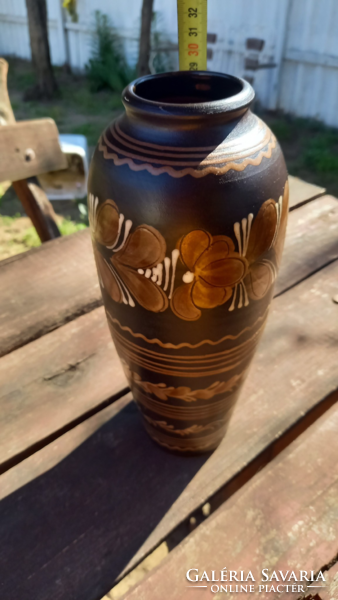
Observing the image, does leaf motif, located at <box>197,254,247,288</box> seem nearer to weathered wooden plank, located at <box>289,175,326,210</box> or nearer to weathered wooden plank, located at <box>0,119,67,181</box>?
weathered wooden plank, located at <box>289,175,326,210</box>

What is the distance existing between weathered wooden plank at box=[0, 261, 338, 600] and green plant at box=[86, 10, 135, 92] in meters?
3.64

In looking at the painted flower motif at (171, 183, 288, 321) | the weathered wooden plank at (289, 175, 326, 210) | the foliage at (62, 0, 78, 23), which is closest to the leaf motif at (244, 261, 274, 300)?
the painted flower motif at (171, 183, 288, 321)

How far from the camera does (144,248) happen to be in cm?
52

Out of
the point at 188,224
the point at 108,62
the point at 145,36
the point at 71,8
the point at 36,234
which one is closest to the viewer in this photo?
the point at 188,224

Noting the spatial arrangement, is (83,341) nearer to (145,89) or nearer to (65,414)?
(65,414)

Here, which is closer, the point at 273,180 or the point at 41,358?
the point at 273,180

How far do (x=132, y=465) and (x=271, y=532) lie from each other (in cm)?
22

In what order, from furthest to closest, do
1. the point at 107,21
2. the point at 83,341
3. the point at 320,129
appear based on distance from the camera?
the point at 107,21 < the point at 320,129 < the point at 83,341

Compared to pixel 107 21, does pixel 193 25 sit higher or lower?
higher

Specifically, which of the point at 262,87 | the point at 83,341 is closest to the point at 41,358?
the point at 83,341

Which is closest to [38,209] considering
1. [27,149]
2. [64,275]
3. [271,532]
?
[27,149]

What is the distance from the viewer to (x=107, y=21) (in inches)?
160

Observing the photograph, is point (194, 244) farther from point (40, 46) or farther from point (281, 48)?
point (40, 46)

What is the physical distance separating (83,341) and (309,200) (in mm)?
751
